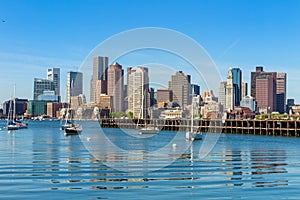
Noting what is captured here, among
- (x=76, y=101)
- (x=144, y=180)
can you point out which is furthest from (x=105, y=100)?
(x=144, y=180)

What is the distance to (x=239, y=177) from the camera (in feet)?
101

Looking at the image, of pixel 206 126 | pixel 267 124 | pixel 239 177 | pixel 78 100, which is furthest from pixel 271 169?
pixel 78 100

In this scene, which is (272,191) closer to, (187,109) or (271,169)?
(271,169)

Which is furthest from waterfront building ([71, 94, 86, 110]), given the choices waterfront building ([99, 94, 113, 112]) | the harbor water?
the harbor water

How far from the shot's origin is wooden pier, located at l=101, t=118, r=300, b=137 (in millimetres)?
119812

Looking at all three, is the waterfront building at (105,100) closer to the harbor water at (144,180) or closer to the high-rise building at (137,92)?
the high-rise building at (137,92)

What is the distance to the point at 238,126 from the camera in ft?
451

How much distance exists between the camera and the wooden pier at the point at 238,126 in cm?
11981

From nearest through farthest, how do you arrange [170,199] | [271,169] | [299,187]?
[170,199], [299,187], [271,169]

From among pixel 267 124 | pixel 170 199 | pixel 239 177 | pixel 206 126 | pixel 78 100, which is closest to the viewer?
pixel 170 199

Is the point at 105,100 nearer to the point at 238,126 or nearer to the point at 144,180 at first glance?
the point at 238,126

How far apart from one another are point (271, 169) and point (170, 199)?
15155 mm

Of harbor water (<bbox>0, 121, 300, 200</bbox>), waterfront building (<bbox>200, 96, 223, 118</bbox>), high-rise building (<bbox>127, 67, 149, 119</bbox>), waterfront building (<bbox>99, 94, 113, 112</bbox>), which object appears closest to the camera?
harbor water (<bbox>0, 121, 300, 200</bbox>)

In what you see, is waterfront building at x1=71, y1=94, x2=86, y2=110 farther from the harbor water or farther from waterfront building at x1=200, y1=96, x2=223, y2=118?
the harbor water
